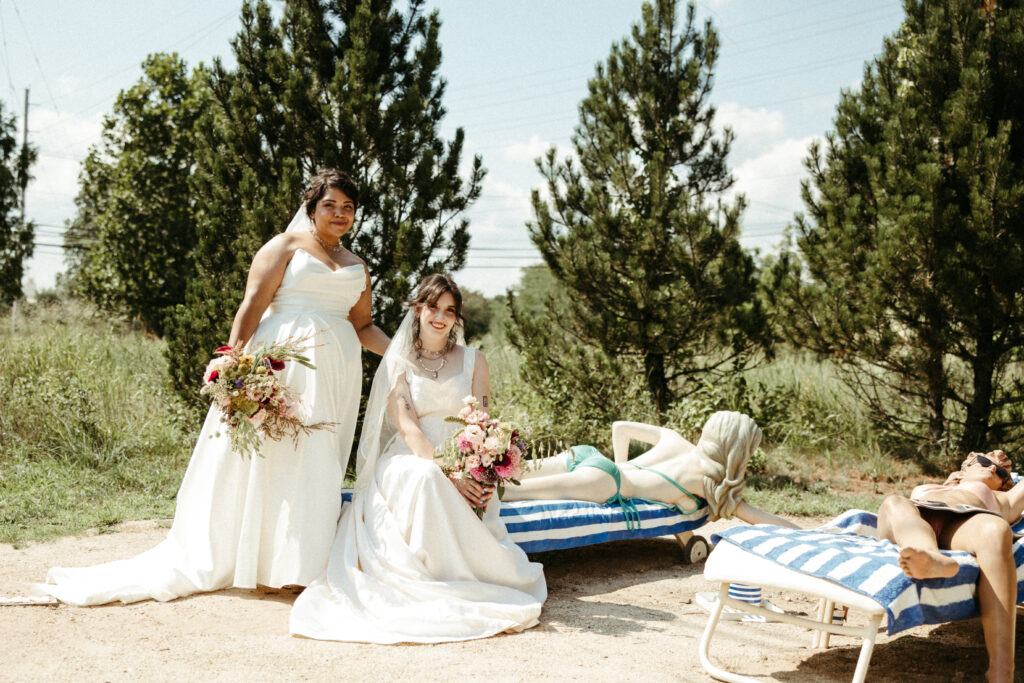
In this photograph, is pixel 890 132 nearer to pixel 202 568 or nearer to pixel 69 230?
pixel 202 568

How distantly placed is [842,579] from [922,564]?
30 cm

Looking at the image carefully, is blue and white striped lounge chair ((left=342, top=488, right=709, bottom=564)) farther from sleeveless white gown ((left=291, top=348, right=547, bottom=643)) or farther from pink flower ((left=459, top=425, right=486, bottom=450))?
pink flower ((left=459, top=425, right=486, bottom=450))

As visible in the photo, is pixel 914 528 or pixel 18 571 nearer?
pixel 914 528

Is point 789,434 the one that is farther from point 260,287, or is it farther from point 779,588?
point 260,287

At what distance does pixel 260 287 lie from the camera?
478cm

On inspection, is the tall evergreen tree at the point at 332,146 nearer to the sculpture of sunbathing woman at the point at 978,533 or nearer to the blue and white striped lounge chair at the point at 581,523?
the blue and white striped lounge chair at the point at 581,523

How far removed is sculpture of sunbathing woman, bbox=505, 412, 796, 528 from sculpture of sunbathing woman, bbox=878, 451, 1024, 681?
52.2 inches

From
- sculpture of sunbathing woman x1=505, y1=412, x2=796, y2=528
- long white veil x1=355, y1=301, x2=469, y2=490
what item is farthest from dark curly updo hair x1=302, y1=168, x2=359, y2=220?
sculpture of sunbathing woman x1=505, y1=412, x2=796, y2=528

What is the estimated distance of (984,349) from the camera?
812cm

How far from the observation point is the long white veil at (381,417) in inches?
187

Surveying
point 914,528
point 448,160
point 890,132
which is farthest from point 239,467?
point 890,132

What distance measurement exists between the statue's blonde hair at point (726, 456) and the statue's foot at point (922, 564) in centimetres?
208

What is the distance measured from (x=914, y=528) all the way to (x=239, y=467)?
3425 millimetres

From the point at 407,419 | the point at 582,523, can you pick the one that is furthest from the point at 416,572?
the point at 582,523
